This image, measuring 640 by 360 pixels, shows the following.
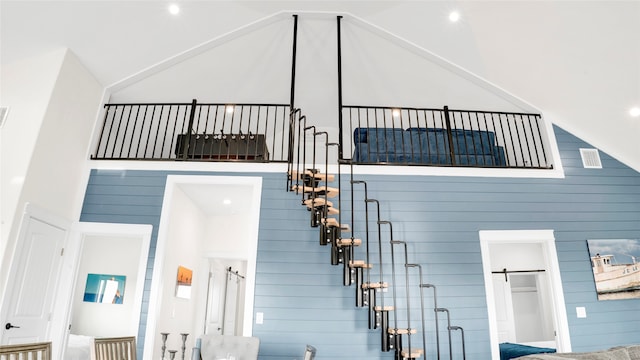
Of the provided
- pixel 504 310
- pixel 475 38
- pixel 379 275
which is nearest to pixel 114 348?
pixel 379 275

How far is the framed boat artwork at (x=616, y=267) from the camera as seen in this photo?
511 cm

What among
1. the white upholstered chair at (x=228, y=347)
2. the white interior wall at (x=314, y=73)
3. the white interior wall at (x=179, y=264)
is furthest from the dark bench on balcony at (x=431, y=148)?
the white upholstered chair at (x=228, y=347)

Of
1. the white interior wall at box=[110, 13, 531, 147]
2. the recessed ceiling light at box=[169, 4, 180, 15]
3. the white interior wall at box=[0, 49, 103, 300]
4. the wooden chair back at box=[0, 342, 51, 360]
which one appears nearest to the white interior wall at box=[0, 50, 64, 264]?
the white interior wall at box=[0, 49, 103, 300]

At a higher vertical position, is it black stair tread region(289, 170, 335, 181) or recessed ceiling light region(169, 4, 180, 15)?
recessed ceiling light region(169, 4, 180, 15)

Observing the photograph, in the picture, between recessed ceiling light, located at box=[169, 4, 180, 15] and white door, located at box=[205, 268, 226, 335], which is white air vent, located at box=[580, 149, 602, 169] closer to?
recessed ceiling light, located at box=[169, 4, 180, 15]

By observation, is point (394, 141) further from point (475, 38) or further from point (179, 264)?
point (179, 264)

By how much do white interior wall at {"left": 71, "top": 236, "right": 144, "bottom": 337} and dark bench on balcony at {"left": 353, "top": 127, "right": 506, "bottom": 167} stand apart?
14.5 ft

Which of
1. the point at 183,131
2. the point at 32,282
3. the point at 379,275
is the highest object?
the point at 183,131

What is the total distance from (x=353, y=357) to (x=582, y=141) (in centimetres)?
449

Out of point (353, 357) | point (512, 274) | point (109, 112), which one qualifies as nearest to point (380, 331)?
point (353, 357)

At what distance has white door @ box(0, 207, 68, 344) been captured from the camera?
13.5 feet

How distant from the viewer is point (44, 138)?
454 centimetres

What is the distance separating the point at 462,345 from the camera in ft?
15.5

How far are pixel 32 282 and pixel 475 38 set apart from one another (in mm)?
6222
